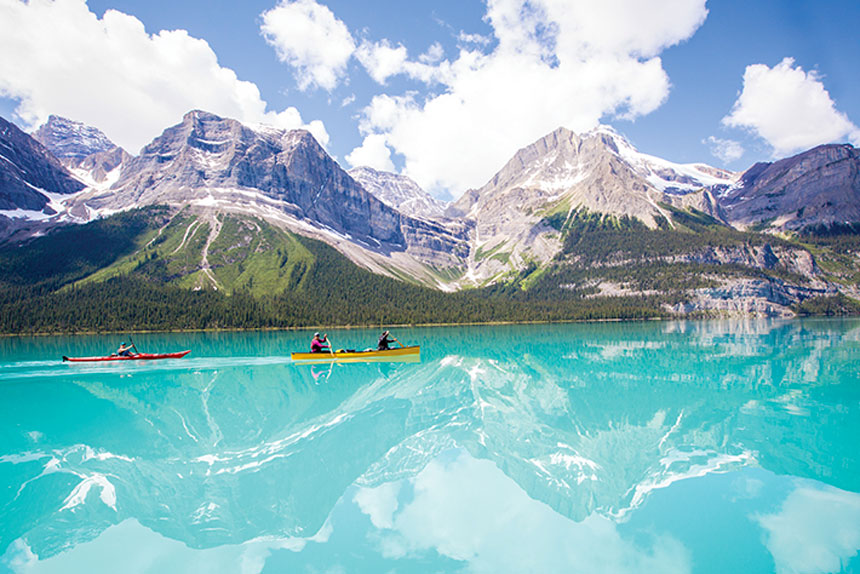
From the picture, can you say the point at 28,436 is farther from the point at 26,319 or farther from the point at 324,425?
the point at 26,319

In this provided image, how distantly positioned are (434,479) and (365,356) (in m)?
37.8

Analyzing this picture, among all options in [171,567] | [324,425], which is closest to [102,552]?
[171,567]

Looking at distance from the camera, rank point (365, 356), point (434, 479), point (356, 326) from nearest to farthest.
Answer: point (434, 479)
point (365, 356)
point (356, 326)

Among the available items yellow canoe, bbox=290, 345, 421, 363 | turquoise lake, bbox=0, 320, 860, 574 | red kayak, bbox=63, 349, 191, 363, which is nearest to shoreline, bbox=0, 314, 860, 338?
red kayak, bbox=63, 349, 191, 363

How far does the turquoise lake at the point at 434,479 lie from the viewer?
1447 centimetres

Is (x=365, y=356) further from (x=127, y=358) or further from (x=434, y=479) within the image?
(x=434, y=479)

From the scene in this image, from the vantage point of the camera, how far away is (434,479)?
20438 mm

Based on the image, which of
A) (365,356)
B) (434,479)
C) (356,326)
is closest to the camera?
(434,479)

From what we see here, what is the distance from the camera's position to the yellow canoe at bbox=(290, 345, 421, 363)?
56906 millimetres

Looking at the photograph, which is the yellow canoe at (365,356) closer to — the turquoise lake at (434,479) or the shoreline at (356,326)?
the turquoise lake at (434,479)

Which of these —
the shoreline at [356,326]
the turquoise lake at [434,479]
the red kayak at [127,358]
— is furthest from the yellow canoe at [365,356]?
the shoreline at [356,326]

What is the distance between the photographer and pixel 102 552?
47.9 ft

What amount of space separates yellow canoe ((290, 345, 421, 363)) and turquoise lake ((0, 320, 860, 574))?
16490mm

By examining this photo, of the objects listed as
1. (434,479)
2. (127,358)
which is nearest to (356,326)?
(127,358)
